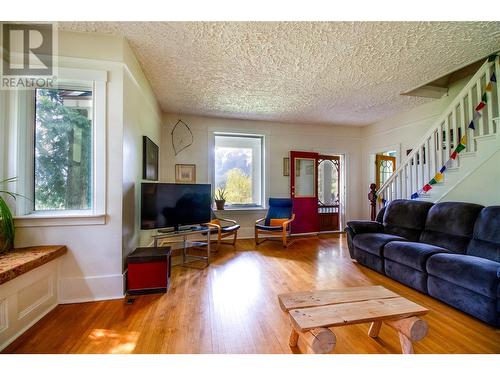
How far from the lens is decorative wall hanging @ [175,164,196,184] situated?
177 inches

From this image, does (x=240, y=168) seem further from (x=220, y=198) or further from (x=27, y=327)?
(x=27, y=327)

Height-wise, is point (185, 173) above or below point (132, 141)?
below

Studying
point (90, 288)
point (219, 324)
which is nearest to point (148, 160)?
point (90, 288)

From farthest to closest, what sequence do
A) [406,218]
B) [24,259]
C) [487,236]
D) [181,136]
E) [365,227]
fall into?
[181,136] < [365,227] < [406,218] < [487,236] < [24,259]

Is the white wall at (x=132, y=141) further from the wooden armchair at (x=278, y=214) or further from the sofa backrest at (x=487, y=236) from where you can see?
the sofa backrest at (x=487, y=236)

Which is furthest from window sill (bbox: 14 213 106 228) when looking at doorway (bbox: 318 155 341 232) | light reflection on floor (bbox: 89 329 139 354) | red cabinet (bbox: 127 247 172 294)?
doorway (bbox: 318 155 341 232)

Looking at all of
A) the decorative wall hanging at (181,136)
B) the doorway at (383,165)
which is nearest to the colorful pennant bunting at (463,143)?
the doorway at (383,165)

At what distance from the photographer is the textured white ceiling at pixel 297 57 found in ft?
6.65

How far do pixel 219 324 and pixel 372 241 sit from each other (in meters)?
2.28

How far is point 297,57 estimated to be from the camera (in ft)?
8.11

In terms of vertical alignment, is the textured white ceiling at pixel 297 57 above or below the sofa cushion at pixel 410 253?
above

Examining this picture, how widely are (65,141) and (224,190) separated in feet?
9.87

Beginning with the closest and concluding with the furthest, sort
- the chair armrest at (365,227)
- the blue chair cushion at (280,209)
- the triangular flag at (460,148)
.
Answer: the triangular flag at (460,148) < the chair armrest at (365,227) < the blue chair cushion at (280,209)

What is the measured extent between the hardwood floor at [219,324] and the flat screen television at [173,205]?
726 millimetres
